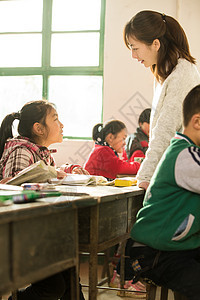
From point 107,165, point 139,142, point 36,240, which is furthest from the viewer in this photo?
point 139,142

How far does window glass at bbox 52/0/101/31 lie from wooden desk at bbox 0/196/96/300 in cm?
382

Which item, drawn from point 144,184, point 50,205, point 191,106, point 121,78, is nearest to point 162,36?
point 191,106

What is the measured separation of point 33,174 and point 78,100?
10.6 feet

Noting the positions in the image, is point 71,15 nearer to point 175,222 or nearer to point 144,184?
point 144,184

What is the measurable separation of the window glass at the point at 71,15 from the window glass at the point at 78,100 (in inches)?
22.1

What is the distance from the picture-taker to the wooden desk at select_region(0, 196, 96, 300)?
3.28 feet

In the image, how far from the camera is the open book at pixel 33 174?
176 centimetres

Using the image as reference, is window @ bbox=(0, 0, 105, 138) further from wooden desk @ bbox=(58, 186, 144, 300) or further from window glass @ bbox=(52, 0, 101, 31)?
wooden desk @ bbox=(58, 186, 144, 300)

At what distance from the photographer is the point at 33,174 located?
1774 mm

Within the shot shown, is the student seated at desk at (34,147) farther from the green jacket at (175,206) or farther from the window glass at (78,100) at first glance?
the window glass at (78,100)

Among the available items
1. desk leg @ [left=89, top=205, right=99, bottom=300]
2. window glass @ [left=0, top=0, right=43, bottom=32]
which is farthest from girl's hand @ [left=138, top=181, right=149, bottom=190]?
window glass @ [left=0, top=0, right=43, bottom=32]

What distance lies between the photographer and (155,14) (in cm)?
203

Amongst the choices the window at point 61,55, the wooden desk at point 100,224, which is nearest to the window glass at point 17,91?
the window at point 61,55

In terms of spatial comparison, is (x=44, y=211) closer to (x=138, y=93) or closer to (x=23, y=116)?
(x=23, y=116)
